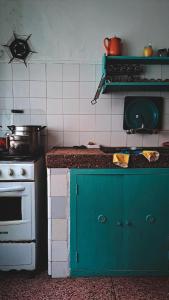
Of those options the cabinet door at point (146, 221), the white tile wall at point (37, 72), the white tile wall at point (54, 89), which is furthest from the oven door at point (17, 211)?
the white tile wall at point (37, 72)

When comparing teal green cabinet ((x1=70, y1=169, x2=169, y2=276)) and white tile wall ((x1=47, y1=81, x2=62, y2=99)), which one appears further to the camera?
white tile wall ((x1=47, y1=81, x2=62, y2=99))

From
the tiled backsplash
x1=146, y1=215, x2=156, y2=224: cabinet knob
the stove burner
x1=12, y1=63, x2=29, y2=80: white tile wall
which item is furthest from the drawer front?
x1=12, y1=63, x2=29, y2=80: white tile wall

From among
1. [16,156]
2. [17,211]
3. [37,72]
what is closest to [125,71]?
[37,72]

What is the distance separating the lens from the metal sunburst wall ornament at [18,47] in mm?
2234

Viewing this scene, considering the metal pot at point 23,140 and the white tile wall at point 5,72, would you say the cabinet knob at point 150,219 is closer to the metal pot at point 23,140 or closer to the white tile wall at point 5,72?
the metal pot at point 23,140

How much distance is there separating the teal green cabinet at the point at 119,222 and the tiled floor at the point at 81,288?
6 cm

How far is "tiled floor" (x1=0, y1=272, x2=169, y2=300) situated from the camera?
159 centimetres

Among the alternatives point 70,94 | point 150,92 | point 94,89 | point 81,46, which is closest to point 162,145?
point 150,92

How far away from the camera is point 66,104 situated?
231 cm

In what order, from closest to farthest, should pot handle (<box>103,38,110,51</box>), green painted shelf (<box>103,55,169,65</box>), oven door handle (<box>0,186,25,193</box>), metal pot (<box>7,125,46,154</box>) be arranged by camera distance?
1. oven door handle (<box>0,186,25,193</box>)
2. metal pot (<box>7,125,46,154</box>)
3. green painted shelf (<box>103,55,169,65</box>)
4. pot handle (<box>103,38,110,51</box>)

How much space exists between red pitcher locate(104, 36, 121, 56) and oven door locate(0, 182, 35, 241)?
1329 mm

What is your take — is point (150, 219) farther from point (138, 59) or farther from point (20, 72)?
point (20, 72)

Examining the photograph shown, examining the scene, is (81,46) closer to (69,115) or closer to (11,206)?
(69,115)

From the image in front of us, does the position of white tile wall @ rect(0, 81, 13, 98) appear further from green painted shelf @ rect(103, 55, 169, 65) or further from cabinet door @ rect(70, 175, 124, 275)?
cabinet door @ rect(70, 175, 124, 275)
